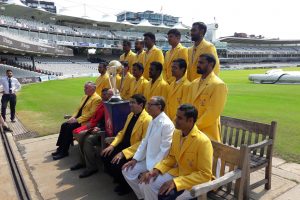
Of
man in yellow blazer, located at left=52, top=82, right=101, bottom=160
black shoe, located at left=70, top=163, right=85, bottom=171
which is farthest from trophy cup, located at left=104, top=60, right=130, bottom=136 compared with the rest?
man in yellow blazer, located at left=52, top=82, right=101, bottom=160

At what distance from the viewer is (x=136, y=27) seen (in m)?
90.0

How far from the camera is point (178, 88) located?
15.8 feet

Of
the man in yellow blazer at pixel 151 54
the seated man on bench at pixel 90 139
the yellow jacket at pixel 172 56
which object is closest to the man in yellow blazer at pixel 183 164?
the seated man on bench at pixel 90 139

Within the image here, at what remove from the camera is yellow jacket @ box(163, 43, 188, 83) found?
19.2 ft

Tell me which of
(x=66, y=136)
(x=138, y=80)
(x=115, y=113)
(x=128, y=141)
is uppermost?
(x=138, y=80)

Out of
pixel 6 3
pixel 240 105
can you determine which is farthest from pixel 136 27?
pixel 240 105

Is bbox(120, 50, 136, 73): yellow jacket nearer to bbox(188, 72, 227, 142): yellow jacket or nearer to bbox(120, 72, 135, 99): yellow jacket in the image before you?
bbox(120, 72, 135, 99): yellow jacket

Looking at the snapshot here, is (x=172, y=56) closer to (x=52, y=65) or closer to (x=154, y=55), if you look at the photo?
(x=154, y=55)

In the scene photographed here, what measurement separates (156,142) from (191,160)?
0.83 meters

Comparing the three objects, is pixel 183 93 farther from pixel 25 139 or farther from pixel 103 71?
pixel 25 139

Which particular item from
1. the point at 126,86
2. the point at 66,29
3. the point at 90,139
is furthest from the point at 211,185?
the point at 66,29

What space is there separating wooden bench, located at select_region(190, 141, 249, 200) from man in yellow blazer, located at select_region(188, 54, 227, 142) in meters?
0.43

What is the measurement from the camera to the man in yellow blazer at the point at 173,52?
5.62 meters

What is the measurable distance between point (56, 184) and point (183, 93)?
8.85ft
